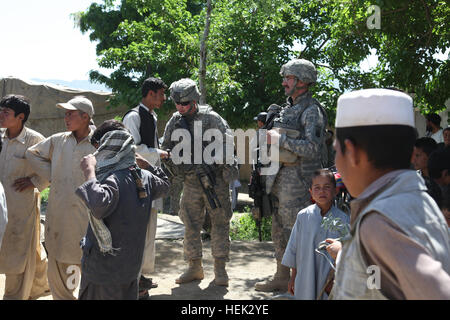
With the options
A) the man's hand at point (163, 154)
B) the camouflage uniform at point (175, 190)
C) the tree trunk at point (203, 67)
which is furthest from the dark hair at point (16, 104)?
the tree trunk at point (203, 67)

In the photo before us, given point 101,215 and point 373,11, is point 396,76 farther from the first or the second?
point 101,215

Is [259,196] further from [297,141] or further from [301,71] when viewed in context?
[301,71]

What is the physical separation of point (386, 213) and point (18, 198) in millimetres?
4002

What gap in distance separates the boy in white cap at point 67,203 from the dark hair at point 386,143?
3383 mm

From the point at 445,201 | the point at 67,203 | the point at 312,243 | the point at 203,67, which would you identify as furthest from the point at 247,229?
the point at 445,201

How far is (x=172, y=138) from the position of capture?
519cm

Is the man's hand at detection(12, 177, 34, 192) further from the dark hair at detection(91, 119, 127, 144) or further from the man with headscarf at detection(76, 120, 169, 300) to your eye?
the man with headscarf at detection(76, 120, 169, 300)

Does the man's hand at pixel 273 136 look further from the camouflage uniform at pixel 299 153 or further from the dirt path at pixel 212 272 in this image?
the dirt path at pixel 212 272

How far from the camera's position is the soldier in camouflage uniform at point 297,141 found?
179 inches

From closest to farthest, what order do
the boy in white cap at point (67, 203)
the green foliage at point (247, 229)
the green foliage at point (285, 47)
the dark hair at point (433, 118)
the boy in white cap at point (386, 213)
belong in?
the boy in white cap at point (386, 213) → the boy in white cap at point (67, 203) → the green foliage at point (285, 47) → the dark hair at point (433, 118) → the green foliage at point (247, 229)

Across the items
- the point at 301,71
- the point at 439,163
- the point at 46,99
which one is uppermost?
the point at 46,99

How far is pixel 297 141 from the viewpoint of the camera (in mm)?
4508
